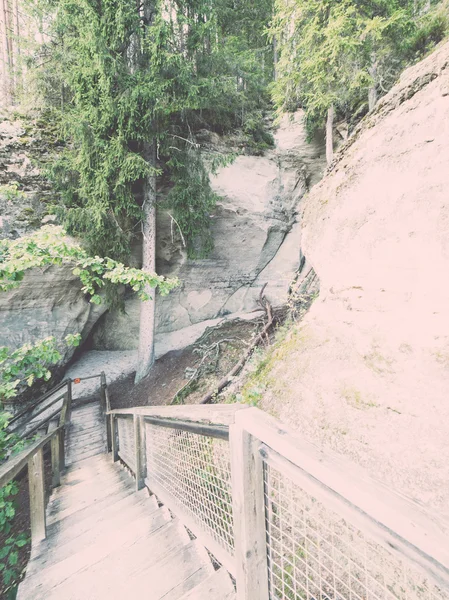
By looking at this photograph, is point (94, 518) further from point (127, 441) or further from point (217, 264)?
point (217, 264)

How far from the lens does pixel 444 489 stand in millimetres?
2100

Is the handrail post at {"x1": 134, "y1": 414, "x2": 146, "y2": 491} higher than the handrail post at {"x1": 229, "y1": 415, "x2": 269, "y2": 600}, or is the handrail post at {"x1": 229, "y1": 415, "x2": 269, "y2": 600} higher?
the handrail post at {"x1": 229, "y1": 415, "x2": 269, "y2": 600}

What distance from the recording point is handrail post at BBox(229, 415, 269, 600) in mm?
1190

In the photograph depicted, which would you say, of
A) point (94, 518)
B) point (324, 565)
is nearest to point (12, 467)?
point (94, 518)

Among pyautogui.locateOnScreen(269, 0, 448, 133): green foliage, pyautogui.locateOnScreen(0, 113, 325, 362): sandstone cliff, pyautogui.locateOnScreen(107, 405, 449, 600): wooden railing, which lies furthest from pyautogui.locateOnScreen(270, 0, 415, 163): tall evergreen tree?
pyautogui.locateOnScreen(107, 405, 449, 600): wooden railing

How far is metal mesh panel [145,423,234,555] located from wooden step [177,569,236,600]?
0.43 ft

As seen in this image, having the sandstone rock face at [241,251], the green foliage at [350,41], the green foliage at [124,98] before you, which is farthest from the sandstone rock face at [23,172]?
the green foliage at [350,41]

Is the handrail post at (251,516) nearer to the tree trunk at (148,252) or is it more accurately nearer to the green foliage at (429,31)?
the tree trunk at (148,252)

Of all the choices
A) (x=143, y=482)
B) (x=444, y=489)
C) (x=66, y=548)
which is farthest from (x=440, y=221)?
(x=66, y=548)

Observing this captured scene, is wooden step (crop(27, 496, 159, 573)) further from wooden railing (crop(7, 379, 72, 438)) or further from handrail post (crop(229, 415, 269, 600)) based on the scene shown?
wooden railing (crop(7, 379, 72, 438))

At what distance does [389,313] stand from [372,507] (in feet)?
9.73

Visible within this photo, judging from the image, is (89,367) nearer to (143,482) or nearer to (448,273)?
(143,482)

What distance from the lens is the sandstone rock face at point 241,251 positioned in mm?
10047

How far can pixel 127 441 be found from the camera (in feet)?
13.8
